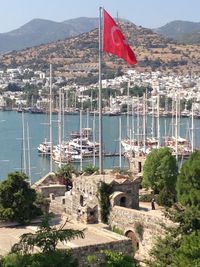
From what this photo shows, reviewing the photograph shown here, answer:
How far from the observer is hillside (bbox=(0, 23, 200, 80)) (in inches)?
5723

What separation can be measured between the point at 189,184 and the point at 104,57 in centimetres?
14318

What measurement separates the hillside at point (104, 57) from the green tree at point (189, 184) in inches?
4857

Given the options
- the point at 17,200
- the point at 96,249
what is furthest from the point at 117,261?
the point at 17,200

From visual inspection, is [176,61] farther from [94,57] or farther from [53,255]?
[53,255]

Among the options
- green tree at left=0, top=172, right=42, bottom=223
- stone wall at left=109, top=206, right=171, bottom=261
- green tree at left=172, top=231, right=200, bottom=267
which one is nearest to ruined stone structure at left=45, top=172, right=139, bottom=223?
stone wall at left=109, top=206, right=171, bottom=261

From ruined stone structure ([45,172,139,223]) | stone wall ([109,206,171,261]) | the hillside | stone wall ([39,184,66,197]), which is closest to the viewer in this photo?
stone wall ([109,206,171,261])

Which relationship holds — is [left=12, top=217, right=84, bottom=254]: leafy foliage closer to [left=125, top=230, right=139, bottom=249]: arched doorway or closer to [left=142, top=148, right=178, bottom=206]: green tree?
[left=125, top=230, right=139, bottom=249]: arched doorway

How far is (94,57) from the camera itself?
503 feet

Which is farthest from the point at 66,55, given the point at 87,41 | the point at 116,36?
the point at 116,36

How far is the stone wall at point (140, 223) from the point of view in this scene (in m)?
15.6

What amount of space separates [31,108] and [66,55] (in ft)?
186

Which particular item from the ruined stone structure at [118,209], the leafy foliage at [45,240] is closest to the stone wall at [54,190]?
the ruined stone structure at [118,209]

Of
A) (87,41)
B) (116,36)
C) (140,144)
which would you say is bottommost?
(140,144)

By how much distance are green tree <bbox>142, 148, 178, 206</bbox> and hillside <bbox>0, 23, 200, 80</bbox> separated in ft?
386
